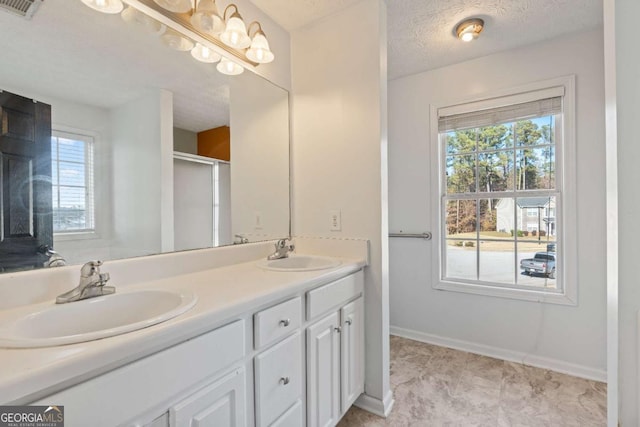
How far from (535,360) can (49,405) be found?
2.70 m

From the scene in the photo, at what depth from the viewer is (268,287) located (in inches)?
41.2

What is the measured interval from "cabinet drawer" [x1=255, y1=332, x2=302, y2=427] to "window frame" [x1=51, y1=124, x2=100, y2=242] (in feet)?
2.61

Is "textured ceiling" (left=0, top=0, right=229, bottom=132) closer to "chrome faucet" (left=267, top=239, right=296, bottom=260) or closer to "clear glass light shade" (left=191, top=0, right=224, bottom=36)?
"clear glass light shade" (left=191, top=0, right=224, bottom=36)

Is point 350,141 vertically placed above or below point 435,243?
above

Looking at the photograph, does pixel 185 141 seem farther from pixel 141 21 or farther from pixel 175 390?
pixel 175 390

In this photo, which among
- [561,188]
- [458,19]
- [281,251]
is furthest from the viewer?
[561,188]

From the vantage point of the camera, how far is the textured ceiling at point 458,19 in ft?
5.41

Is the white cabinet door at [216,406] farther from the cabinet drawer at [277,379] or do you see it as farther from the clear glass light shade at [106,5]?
the clear glass light shade at [106,5]

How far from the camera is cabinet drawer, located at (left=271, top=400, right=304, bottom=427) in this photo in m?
1.04

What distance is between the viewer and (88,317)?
88 cm

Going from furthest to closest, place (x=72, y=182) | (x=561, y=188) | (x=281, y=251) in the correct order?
(x=561, y=188) → (x=281, y=251) → (x=72, y=182)

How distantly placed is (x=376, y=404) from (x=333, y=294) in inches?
30.8

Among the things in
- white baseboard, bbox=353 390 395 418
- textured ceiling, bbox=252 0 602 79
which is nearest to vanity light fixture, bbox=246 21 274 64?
textured ceiling, bbox=252 0 602 79

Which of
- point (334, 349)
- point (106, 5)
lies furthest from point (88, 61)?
point (334, 349)
